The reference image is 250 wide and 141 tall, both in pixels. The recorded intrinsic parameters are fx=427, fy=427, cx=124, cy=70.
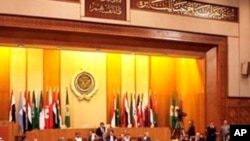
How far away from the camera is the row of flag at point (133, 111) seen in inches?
706

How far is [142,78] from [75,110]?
3.62 metres

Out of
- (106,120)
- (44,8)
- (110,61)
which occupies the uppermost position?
(44,8)

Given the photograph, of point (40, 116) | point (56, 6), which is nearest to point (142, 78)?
point (40, 116)

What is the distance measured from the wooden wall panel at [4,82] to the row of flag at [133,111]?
14.3 feet

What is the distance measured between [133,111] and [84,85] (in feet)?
7.80

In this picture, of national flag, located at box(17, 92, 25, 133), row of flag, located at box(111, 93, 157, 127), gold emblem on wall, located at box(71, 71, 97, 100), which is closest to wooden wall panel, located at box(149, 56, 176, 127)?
row of flag, located at box(111, 93, 157, 127)

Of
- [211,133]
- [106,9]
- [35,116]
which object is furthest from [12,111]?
[211,133]

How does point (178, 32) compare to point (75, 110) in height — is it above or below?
above

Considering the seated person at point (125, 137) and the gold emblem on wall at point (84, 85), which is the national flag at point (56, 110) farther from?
the seated person at point (125, 137)

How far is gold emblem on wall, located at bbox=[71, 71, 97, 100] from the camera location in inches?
712

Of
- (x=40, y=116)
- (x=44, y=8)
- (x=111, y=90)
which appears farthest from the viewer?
(x=111, y=90)

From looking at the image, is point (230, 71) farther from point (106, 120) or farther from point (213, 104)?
point (106, 120)

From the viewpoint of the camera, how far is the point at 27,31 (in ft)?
47.0

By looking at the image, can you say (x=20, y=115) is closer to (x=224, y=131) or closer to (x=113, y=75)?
(x=113, y=75)
